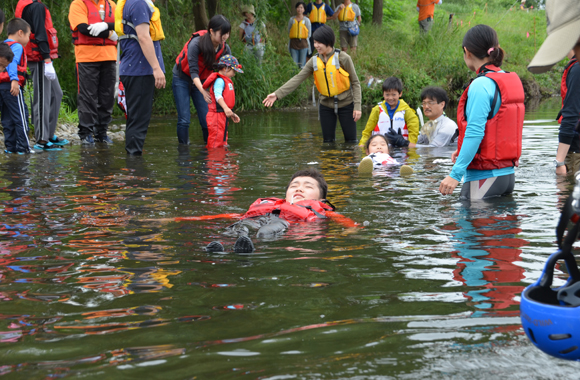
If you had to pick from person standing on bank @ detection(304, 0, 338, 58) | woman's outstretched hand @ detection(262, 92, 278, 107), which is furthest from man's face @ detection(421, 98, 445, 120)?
person standing on bank @ detection(304, 0, 338, 58)

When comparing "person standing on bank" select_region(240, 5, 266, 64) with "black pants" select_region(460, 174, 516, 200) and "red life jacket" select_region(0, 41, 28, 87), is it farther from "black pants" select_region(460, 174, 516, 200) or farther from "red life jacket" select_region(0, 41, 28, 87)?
"black pants" select_region(460, 174, 516, 200)

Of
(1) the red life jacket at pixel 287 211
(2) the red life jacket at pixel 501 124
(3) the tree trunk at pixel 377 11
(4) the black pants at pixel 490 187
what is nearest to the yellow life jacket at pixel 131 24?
(1) the red life jacket at pixel 287 211

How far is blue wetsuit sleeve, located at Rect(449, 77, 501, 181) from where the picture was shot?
5637mm

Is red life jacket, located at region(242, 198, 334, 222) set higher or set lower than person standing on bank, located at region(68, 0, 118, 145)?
lower

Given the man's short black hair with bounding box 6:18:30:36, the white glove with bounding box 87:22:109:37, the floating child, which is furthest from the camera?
the white glove with bounding box 87:22:109:37

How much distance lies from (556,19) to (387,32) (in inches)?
1018

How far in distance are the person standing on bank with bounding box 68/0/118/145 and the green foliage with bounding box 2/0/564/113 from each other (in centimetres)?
326

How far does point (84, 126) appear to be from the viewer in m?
11.5

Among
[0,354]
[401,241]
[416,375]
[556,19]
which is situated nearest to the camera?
[556,19]

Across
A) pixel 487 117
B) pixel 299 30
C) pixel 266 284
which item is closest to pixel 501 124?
pixel 487 117

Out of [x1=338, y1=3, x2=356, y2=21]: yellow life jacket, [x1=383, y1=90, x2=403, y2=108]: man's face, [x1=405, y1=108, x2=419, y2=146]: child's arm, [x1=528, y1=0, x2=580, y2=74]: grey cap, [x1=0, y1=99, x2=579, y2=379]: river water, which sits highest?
[x1=338, y1=3, x2=356, y2=21]: yellow life jacket

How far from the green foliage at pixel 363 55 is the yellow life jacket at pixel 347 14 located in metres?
1.56

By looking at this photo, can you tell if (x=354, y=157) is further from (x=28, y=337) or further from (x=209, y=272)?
(x=28, y=337)

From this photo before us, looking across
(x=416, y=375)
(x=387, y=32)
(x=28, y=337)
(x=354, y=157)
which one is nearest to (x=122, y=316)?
(x=28, y=337)
